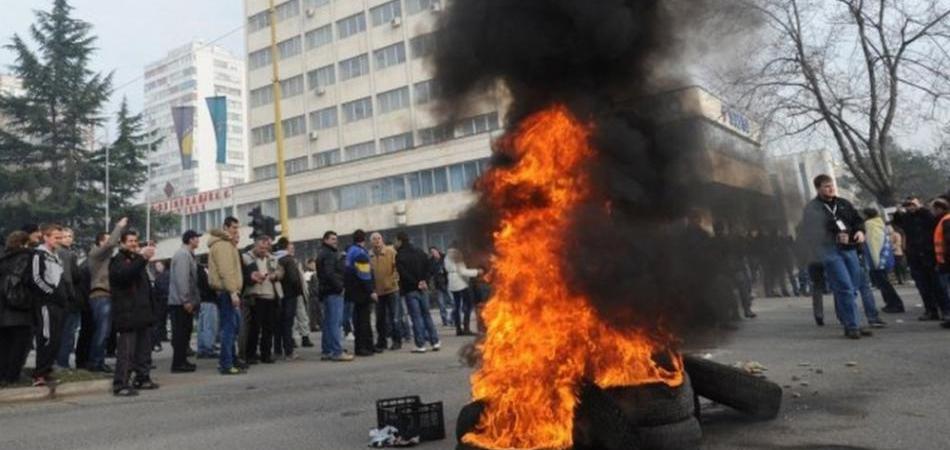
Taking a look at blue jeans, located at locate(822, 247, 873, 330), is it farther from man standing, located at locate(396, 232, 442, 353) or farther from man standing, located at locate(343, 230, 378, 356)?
man standing, located at locate(343, 230, 378, 356)

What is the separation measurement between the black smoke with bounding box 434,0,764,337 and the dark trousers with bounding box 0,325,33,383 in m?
6.06

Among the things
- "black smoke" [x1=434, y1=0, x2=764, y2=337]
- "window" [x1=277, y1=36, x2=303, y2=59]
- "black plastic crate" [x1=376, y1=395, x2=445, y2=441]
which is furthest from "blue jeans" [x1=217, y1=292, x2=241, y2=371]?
"window" [x1=277, y1=36, x2=303, y2=59]

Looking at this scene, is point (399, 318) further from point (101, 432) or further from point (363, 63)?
point (363, 63)

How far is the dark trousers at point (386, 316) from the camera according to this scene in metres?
11.8

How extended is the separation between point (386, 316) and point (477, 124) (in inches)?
270

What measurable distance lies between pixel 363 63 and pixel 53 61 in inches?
759

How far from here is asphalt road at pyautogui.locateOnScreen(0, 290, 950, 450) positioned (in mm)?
4691

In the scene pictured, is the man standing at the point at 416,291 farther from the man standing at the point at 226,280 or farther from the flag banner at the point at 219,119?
the flag banner at the point at 219,119

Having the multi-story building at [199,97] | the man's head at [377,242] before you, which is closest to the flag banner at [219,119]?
the man's head at [377,242]

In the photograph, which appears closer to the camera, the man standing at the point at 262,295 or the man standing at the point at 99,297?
the man standing at the point at 99,297

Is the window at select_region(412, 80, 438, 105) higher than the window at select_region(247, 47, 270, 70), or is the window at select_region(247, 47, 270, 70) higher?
the window at select_region(247, 47, 270, 70)

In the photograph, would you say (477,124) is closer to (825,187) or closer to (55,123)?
(825,187)

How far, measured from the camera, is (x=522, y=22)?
188 inches

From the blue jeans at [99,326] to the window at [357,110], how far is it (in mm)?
41066
